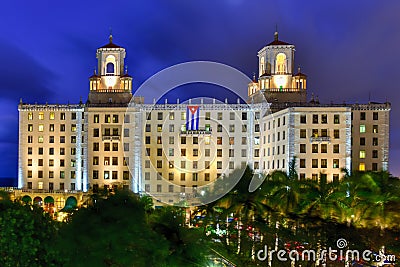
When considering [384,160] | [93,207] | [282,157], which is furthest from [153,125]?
[93,207]

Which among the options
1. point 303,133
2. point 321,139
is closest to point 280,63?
point 303,133

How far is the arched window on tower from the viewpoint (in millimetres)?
102100

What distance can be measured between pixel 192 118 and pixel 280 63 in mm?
21278

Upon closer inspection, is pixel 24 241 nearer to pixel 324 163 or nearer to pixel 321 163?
pixel 321 163

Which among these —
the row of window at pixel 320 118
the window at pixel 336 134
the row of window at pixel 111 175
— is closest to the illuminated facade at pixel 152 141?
the row of window at pixel 111 175

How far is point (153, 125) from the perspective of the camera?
98625mm

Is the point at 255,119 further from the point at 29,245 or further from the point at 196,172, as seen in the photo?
the point at 29,245

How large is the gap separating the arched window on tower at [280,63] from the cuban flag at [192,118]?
1818 centimetres

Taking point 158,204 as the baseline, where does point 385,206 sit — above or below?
above

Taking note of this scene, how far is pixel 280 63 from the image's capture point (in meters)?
103

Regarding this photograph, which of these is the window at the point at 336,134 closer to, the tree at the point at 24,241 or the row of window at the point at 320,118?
the row of window at the point at 320,118

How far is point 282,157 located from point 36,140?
1852 inches

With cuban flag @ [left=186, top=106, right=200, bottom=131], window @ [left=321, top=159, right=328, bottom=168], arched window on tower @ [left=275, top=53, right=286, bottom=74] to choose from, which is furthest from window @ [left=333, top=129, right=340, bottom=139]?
cuban flag @ [left=186, top=106, right=200, bottom=131]

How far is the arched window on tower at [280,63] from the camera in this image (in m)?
102
